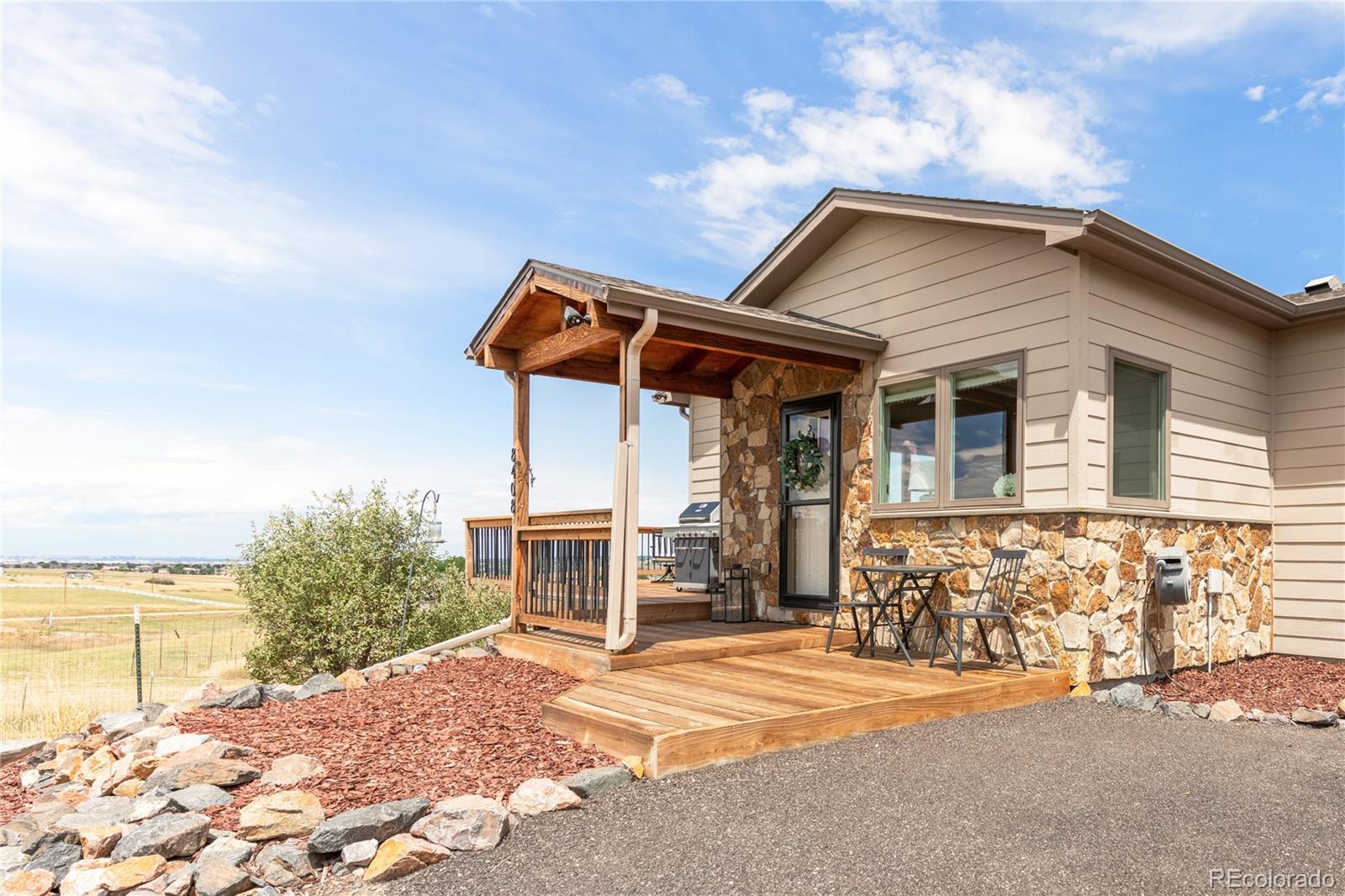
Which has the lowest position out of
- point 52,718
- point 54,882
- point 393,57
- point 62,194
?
point 52,718

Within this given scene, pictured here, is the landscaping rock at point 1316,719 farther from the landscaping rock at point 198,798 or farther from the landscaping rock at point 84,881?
the landscaping rock at point 84,881

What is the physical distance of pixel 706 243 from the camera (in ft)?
38.9

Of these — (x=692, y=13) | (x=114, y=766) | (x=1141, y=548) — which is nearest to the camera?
(x=114, y=766)

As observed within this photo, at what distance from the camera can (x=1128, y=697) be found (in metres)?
5.44

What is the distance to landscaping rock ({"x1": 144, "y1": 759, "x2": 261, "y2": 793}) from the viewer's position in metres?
3.82

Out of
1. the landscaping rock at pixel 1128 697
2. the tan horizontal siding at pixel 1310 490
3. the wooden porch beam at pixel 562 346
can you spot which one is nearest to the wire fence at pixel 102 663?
the wooden porch beam at pixel 562 346

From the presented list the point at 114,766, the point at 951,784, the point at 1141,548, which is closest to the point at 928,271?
the point at 1141,548

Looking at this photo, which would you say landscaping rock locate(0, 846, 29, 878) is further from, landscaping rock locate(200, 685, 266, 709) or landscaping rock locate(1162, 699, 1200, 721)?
landscaping rock locate(1162, 699, 1200, 721)

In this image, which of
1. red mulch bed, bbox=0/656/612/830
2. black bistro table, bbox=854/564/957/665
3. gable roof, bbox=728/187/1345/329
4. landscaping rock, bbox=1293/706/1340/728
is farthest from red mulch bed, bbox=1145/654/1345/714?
red mulch bed, bbox=0/656/612/830

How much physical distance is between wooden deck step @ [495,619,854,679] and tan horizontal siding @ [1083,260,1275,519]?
2494mm

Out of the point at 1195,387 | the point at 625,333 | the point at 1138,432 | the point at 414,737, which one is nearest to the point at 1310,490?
the point at 1195,387

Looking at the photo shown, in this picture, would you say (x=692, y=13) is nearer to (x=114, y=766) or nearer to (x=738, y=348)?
(x=738, y=348)

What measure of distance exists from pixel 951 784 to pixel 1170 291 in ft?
15.6

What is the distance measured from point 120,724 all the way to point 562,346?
394 cm
